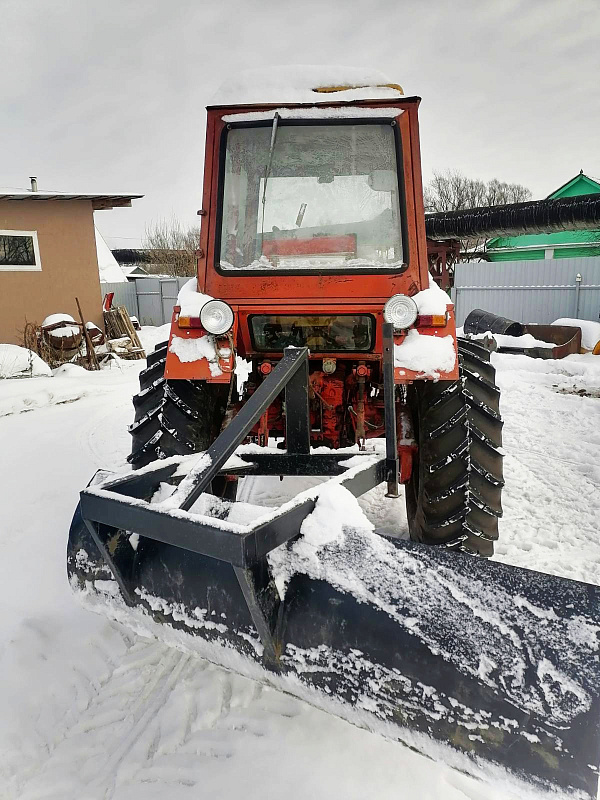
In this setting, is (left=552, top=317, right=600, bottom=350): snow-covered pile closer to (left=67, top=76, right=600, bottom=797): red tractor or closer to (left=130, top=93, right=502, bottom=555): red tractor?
(left=67, top=76, right=600, bottom=797): red tractor

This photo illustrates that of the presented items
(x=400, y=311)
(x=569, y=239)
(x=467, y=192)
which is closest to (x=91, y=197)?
(x=400, y=311)

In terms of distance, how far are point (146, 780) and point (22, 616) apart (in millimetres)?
1075

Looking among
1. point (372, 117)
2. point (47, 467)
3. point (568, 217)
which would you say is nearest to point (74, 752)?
point (372, 117)

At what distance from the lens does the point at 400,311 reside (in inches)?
96.3

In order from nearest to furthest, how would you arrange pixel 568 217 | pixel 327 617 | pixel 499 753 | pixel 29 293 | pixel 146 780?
pixel 499 753, pixel 327 617, pixel 146 780, pixel 568 217, pixel 29 293

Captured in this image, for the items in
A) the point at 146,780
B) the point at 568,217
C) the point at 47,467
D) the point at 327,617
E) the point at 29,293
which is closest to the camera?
the point at 327,617

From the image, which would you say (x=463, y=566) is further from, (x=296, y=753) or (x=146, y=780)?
(x=146, y=780)

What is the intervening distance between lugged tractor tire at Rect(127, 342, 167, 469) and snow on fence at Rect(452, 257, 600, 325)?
1212cm

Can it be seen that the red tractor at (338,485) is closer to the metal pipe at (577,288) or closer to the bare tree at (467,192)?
the metal pipe at (577,288)

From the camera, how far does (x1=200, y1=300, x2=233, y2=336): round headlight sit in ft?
8.15

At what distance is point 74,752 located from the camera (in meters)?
1.76

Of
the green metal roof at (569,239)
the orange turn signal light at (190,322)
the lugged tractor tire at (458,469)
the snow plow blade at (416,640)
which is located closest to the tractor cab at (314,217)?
the orange turn signal light at (190,322)

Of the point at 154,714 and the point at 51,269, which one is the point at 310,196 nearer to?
the point at 154,714

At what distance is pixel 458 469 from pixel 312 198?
152 cm
